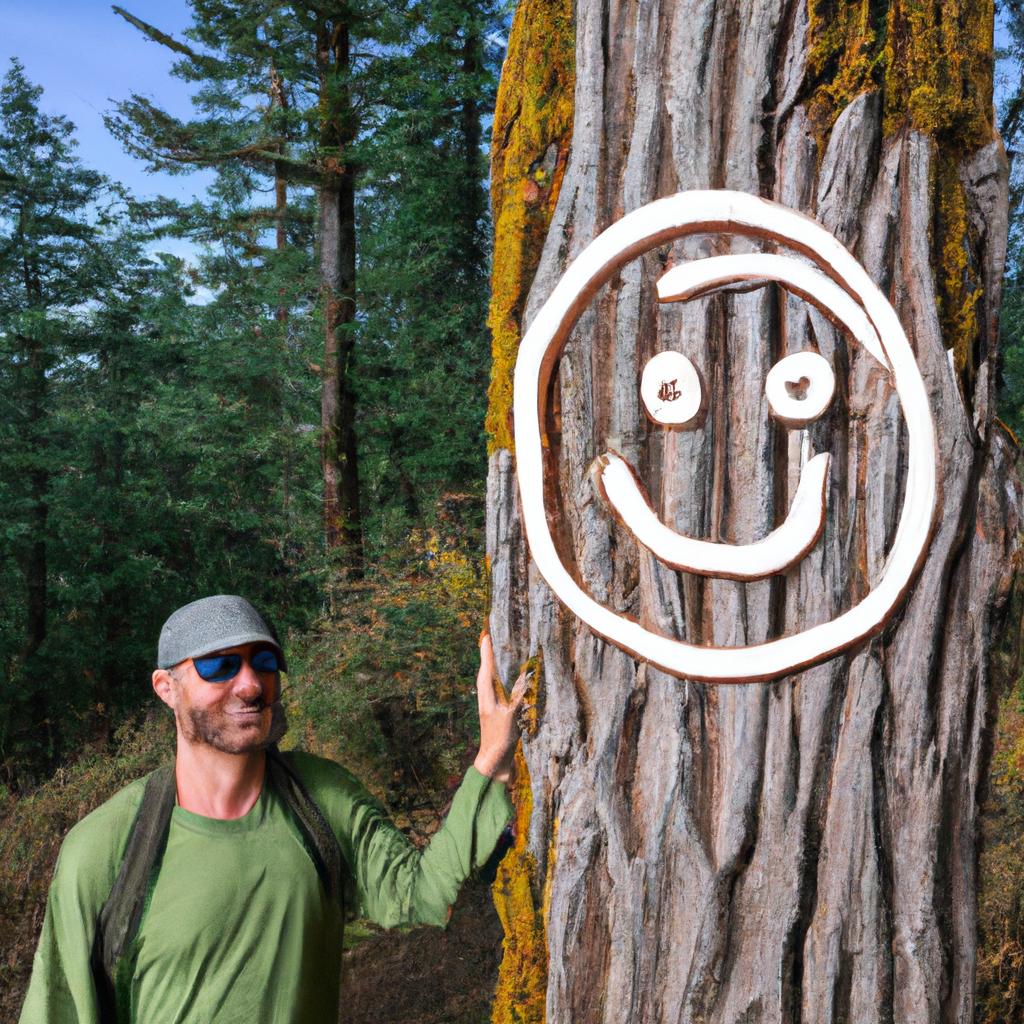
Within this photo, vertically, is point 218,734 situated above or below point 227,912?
above

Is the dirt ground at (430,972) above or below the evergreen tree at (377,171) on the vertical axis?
below

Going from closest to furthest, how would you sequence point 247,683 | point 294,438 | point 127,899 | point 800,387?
point 800,387 < point 127,899 < point 247,683 < point 294,438

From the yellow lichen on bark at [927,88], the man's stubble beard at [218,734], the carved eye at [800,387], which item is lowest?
the man's stubble beard at [218,734]

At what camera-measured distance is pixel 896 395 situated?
174 cm

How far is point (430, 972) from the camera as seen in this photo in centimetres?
473

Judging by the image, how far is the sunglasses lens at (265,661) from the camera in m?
2.09

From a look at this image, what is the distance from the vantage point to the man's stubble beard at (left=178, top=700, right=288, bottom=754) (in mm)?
2031

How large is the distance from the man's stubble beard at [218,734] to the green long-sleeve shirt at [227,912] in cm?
14

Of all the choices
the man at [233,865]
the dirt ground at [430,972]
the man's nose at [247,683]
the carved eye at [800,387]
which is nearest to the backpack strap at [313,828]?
the man at [233,865]

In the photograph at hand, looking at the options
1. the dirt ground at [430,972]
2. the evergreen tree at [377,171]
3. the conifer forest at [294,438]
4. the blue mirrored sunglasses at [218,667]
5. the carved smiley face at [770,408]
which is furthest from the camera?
the evergreen tree at [377,171]

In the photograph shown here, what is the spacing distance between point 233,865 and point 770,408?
1.37m

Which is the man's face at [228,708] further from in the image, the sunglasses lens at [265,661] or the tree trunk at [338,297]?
the tree trunk at [338,297]

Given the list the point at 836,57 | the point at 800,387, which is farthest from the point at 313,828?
the point at 836,57

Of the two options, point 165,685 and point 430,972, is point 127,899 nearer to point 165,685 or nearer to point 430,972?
point 165,685
